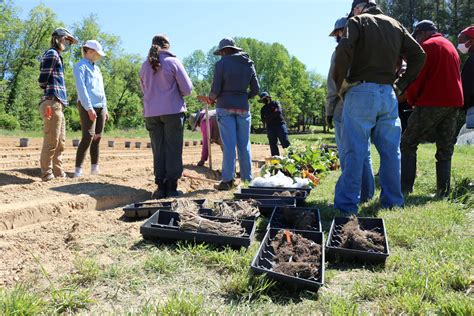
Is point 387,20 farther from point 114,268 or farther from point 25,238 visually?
point 25,238

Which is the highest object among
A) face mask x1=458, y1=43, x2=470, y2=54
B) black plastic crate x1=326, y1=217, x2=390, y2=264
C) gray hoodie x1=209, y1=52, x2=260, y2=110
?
face mask x1=458, y1=43, x2=470, y2=54

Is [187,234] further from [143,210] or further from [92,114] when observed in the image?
[92,114]

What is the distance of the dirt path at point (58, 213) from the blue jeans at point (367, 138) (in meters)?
1.90

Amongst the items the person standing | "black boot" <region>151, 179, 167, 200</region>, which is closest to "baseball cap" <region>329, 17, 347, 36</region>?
the person standing

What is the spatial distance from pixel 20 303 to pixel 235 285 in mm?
1121

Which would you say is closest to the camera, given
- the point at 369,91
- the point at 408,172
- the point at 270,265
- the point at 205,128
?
the point at 270,265

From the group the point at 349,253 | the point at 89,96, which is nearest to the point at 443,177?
the point at 349,253

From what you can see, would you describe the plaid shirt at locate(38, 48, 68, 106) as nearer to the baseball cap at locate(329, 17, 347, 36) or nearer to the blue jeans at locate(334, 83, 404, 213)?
the baseball cap at locate(329, 17, 347, 36)

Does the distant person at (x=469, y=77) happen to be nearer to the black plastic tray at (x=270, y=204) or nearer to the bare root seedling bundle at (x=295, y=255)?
the black plastic tray at (x=270, y=204)

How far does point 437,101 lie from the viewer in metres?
4.58

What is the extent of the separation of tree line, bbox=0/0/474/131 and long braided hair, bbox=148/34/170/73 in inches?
1071

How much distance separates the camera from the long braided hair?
5.11 meters

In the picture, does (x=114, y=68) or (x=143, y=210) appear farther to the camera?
(x=114, y=68)

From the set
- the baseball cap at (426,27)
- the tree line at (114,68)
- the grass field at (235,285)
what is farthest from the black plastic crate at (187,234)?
the tree line at (114,68)
